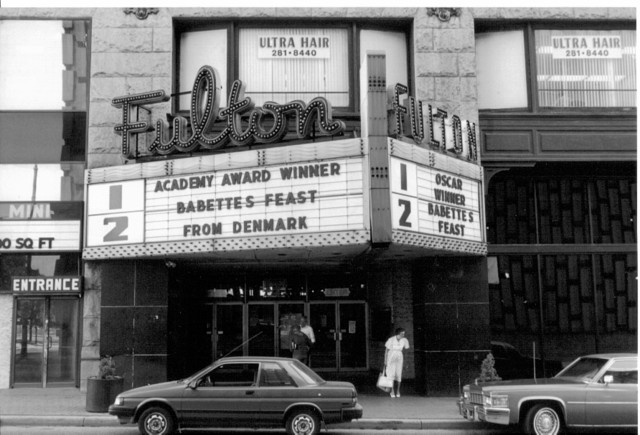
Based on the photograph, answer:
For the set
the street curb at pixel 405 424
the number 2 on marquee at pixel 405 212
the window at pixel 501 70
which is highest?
the window at pixel 501 70

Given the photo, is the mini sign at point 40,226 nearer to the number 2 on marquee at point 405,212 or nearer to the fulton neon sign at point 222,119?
the fulton neon sign at point 222,119

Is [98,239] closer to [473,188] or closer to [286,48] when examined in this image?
[286,48]

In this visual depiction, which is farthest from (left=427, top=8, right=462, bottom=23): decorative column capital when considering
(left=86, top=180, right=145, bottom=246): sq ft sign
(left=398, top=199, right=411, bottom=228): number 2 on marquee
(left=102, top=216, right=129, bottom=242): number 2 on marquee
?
(left=102, top=216, right=129, bottom=242): number 2 on marquee

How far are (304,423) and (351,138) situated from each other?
6804 mm

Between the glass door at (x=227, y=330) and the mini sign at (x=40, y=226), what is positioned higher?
the mini sign at (x=40, y=226)

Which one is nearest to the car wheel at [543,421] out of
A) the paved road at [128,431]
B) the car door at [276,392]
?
the paved road at [128,431]

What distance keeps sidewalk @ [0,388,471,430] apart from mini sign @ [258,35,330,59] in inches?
342

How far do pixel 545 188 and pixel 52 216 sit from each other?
12.7 meters

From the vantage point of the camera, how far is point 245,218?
575 inches

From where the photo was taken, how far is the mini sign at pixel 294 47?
17.9 m

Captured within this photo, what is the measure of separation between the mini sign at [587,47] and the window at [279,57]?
4335 mm

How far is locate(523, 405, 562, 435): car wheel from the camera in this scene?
1149 centimetres

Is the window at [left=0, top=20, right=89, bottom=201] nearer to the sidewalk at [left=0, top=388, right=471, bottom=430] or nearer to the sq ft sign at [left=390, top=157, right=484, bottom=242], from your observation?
the sidewalk at [left=0, top=388, right=471, bottom=430]

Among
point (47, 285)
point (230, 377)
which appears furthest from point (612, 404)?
point (47, 285)
